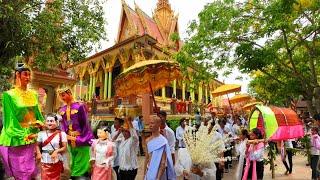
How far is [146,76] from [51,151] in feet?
11.2

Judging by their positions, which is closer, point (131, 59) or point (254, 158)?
point (254, 158)

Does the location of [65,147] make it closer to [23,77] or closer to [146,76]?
[23,77]

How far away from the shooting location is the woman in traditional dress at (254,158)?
22.7 ft

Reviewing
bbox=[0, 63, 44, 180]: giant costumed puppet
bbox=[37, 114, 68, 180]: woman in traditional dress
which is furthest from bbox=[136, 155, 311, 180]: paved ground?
bbox=[0, 63, 44, 180]: giant costumed puppet

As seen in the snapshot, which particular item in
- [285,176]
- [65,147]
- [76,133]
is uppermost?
[76,133]

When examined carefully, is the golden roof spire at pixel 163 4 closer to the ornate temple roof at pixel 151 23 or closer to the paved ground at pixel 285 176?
the ornate temple roof at pixel 151 23

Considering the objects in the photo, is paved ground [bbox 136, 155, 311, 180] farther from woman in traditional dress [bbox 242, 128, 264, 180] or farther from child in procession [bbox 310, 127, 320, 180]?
woman in traditional dress [bbox 242, 128, 264, 180]

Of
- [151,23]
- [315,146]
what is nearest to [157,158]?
[315,146]

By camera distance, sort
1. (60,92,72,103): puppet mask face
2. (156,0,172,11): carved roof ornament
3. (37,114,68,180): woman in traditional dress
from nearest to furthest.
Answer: (37,114,68,180): woman in traditional dress < (60,92,72,103): puppet mask face < (156,0,172,11): carved roof ornament

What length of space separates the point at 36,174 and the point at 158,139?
65.3 inches

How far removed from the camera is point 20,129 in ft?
15.3

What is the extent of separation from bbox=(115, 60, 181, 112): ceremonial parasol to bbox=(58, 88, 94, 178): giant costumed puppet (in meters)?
2.46

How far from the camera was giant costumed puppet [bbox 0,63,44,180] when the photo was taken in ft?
15.0

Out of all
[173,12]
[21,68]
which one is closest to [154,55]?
[173,12]
